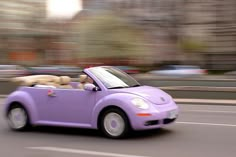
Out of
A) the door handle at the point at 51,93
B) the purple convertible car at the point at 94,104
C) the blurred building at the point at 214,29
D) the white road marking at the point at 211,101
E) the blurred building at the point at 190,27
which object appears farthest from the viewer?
the blurred building at the point at 190,27

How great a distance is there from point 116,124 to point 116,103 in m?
0.38

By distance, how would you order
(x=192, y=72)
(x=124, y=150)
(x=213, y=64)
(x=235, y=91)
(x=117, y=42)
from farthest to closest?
(x=213, y=64), (x=117, y=42), (x=192, y=72), (x=235, y=91), (x=124, y=150)

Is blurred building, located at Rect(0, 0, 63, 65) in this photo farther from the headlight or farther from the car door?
the headlight

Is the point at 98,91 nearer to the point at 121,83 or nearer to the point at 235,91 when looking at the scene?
the point at 121,83

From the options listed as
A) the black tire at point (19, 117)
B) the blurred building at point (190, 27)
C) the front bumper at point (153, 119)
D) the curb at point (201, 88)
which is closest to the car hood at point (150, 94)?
the front bumper at point (153, 119)

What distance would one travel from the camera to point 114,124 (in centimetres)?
806

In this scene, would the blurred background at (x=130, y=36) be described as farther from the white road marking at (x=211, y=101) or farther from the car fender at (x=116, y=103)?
the car fender at (x=116, y=103)

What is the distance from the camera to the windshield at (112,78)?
8414mm

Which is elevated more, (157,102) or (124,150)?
(157,102)

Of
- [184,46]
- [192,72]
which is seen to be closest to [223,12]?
[184,46]

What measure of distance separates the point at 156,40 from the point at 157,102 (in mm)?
53141

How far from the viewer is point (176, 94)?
18.4 meters

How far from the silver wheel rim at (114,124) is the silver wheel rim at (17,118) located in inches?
81.2

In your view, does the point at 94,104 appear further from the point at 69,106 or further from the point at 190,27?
the point at 190,27
